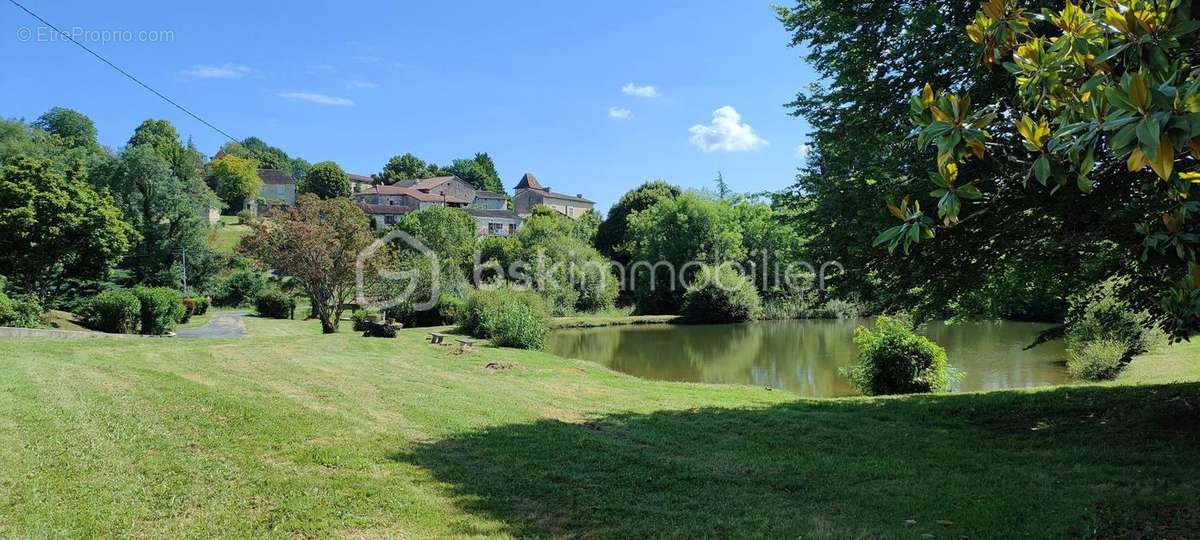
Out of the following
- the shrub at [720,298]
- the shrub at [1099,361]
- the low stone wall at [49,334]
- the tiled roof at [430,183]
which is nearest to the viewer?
the shrub at [1099,361]

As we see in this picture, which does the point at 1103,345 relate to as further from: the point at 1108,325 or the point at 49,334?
the point at 49,334

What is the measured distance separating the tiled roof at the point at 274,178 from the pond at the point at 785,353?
8224cm

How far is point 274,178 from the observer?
103 metres

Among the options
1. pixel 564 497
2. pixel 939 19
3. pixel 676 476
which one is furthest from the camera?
pixel 939 19

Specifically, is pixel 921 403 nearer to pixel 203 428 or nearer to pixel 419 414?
pixel 419 414

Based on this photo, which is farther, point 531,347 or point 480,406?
point 531,347

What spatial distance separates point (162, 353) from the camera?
13.9 m

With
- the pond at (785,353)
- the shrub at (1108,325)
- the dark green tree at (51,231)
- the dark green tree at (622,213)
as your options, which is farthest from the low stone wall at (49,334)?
the dark green tree at (622,213)

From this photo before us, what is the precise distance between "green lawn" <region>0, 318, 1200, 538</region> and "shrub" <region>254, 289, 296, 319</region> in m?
27.3

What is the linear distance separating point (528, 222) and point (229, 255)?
22.4 metres

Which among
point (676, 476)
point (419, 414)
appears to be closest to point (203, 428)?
point (419, 414)

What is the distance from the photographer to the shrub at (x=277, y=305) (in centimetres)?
3750

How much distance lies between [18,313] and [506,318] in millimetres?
13403

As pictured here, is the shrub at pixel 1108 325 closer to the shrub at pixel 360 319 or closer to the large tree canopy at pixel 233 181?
the shrub at pixel 360 319
